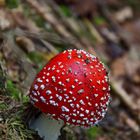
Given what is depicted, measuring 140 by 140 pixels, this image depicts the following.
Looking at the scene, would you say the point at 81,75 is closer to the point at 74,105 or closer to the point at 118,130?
the point at 74,105

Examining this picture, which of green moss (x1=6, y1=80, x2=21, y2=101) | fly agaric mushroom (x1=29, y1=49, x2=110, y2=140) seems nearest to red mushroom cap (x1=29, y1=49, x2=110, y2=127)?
fly agaric mushroom (x1=29, y1=49, x2=110, y2=140)

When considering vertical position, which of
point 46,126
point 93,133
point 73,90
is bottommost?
point 93,133

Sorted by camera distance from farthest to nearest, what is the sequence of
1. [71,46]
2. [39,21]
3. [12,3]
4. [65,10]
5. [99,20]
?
[99,20], [65,10], [39,21], [71,46], [12,3]

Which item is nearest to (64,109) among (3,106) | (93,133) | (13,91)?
(3,106)

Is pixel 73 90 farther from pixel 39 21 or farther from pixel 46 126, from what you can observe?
pixel 39 21

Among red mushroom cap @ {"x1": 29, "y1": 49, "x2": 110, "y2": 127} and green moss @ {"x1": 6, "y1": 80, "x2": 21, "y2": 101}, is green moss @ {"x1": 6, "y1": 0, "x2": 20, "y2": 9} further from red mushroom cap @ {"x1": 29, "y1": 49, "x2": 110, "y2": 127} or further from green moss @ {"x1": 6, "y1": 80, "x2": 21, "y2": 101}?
red mushroom cap @ {"x1": 29, "y1": 49, "x2": 110, "y2": 127}

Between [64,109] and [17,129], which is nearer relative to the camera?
[64,109]

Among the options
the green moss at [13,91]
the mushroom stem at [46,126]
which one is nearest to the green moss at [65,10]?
the green moss at [13,91]
